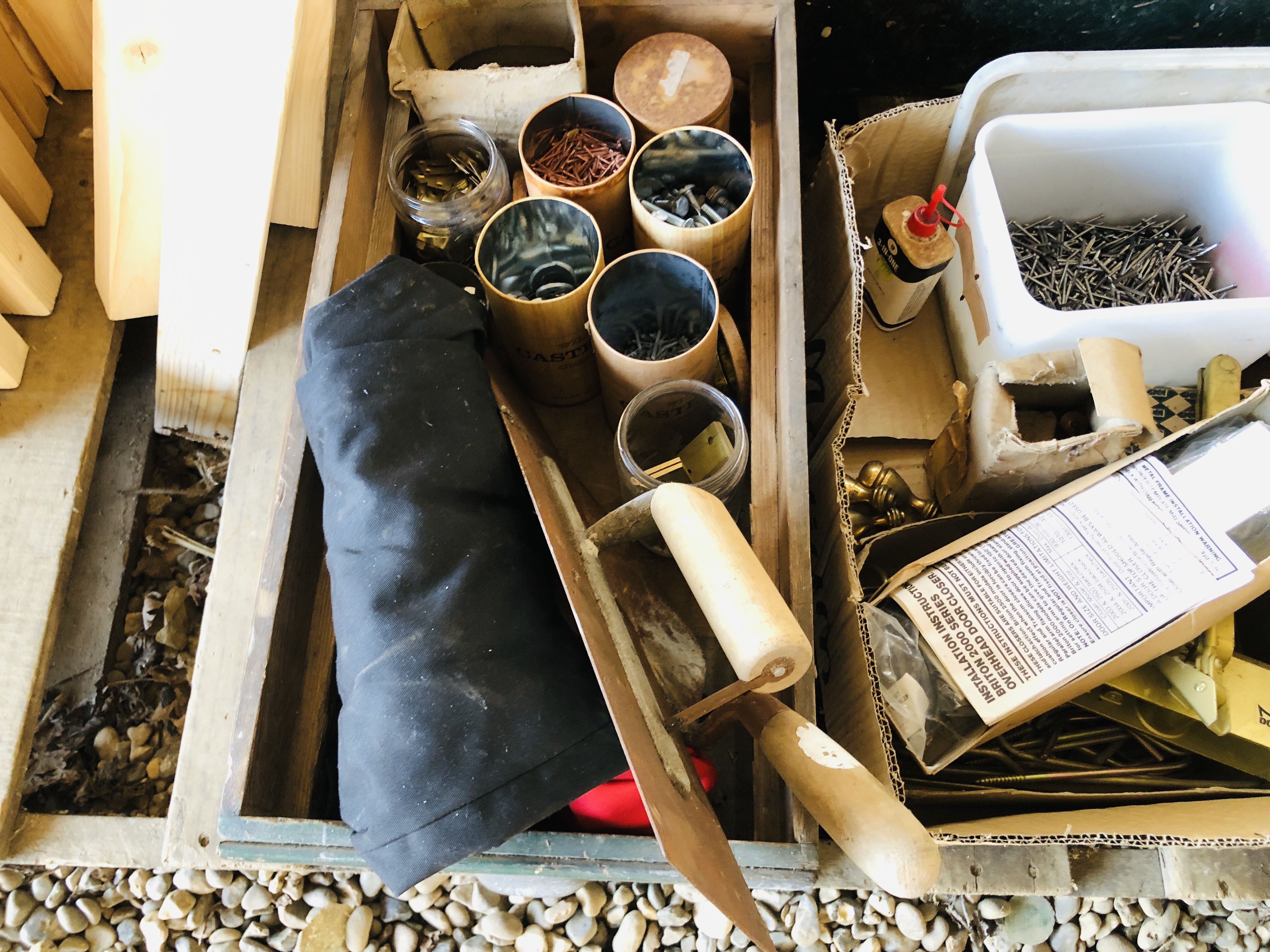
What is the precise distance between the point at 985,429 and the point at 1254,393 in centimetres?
27

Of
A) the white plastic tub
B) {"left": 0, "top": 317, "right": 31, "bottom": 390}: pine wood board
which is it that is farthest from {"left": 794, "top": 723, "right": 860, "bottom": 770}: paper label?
{"left": 0, "top": 317, "right": 31, "bottom": 390}: pine wood board

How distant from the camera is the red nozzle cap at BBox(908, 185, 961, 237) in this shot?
108 centimetres

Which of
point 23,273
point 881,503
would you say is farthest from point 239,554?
point 881,503

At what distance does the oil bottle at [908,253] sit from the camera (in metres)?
1.10

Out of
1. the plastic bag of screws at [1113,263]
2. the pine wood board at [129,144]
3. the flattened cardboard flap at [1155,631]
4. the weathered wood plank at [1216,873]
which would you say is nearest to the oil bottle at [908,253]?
the plastic bag of screws at [1113,263]

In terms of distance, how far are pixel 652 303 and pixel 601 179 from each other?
0.50 feet

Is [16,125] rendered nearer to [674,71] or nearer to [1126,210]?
[674,71]

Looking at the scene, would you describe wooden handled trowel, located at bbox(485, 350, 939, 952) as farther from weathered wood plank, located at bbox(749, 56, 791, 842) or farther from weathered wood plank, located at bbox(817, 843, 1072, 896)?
weathered wood plank, located at bbox(817, 843, 1072, 896)

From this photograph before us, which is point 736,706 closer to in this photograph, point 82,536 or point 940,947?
point 940,947

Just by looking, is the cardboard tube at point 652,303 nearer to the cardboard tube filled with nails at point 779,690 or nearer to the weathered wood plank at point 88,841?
the cardboard tube filled with nails at point 779,690

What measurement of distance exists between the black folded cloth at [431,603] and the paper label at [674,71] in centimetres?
41

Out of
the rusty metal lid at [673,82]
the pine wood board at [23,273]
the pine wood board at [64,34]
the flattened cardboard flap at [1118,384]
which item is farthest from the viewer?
the pine wood board at [64,34]

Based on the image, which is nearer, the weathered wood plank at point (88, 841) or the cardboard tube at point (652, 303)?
the cardboard tube at point (652, 303)

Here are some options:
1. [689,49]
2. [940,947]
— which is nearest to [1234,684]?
[940,947]
